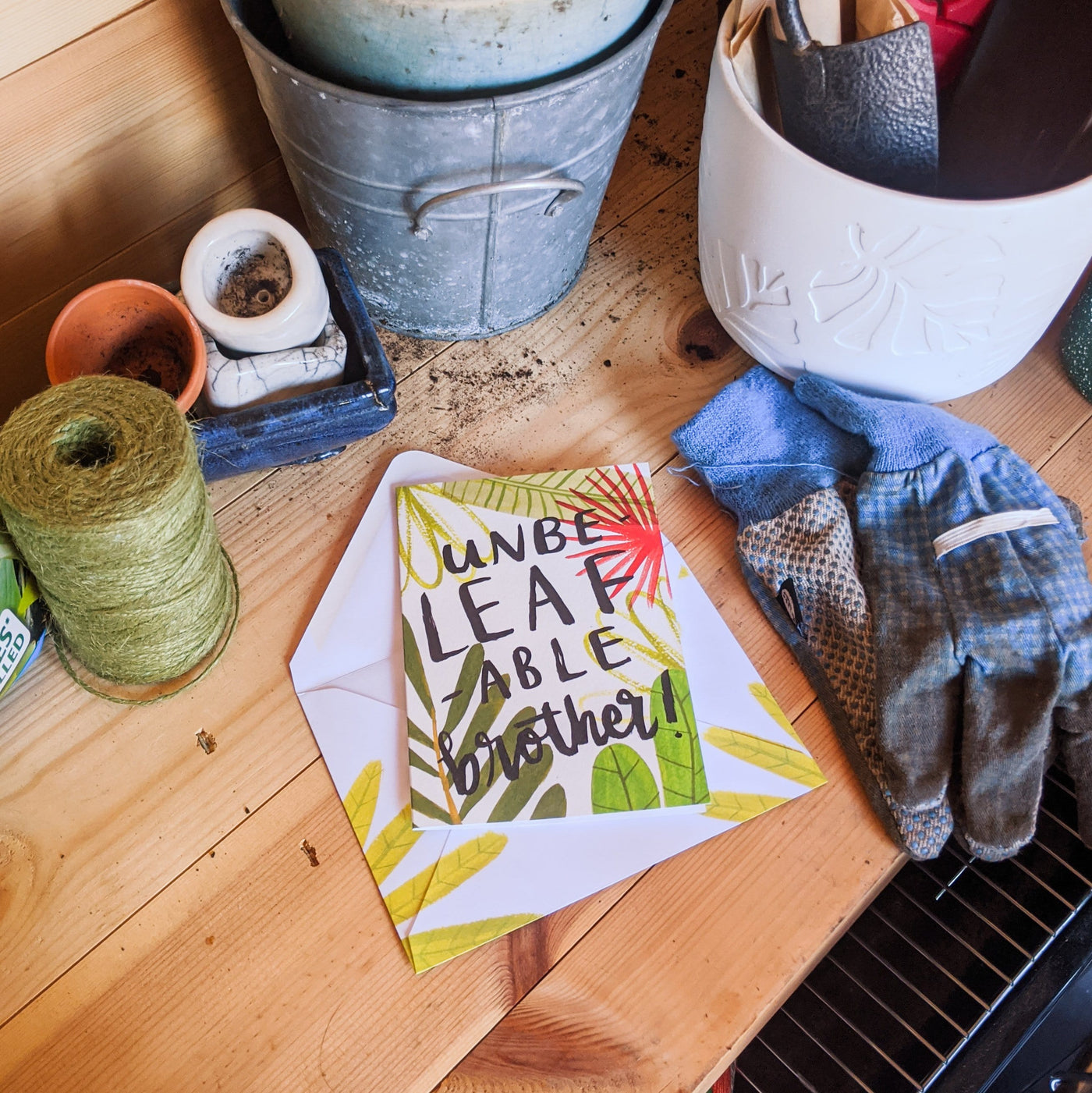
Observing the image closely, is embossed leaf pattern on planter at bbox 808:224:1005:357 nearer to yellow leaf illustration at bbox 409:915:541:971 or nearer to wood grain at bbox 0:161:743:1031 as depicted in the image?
wood grain at bbox 0:161:743:1031

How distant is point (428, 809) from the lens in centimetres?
52

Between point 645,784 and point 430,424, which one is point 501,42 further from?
point 645,784

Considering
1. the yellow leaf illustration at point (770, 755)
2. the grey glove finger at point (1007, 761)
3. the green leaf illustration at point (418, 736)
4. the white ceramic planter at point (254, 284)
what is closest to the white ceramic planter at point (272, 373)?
the white ceramic planter at point (254, 284)

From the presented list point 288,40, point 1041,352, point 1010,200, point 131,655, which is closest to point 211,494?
point 131,655

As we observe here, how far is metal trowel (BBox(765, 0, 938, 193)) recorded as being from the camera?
1.65 ft

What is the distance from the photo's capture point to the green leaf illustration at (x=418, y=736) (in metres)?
0.54

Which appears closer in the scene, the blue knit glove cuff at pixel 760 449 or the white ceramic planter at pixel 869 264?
the white ceramic planter at pixel 869 264

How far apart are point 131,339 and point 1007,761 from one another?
0.55 meters

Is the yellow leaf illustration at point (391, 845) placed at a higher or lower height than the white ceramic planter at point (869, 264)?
lower

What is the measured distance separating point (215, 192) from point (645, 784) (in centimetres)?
52

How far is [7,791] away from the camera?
522 millimetres

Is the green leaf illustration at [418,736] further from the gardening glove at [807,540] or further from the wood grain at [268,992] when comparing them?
the gardening glove at [807,540]

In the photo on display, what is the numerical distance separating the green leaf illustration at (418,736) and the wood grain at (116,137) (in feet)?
1.28

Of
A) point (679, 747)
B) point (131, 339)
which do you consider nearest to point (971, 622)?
point (679, 747)
